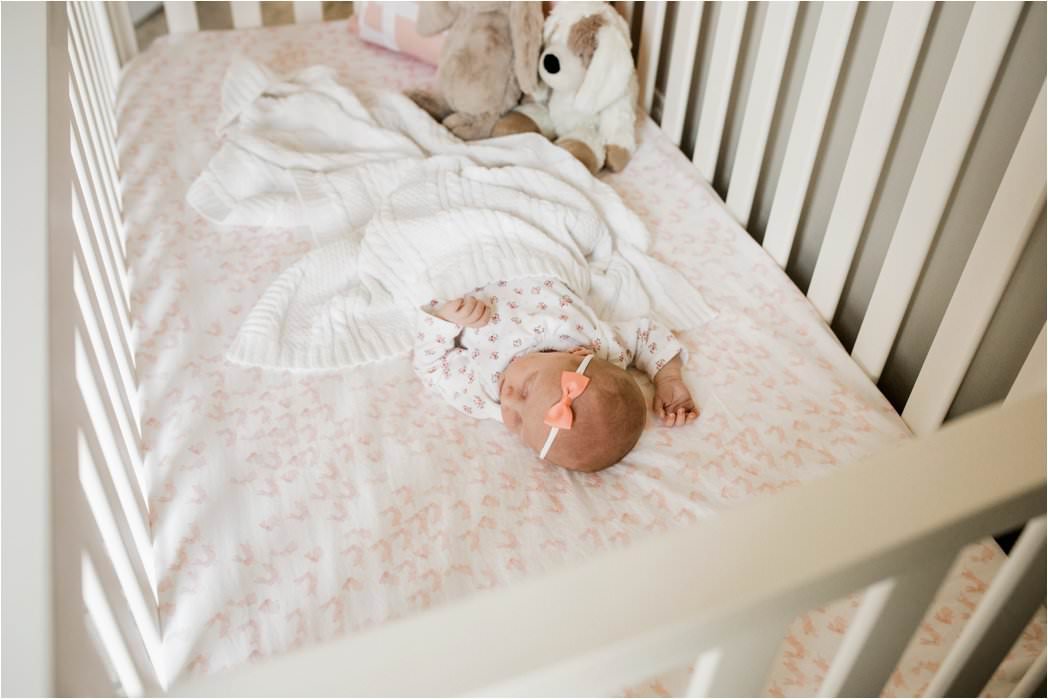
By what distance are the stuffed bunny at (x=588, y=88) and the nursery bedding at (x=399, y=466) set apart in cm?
24

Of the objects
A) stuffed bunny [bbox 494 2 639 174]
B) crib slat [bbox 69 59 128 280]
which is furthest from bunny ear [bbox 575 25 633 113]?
crib slat [bbox 69 59 128 280]

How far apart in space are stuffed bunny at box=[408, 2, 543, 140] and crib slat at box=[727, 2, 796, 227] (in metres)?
0.39

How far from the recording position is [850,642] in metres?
0.58

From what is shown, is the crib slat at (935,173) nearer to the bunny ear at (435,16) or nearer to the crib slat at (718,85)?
the crib slat at (718,85)

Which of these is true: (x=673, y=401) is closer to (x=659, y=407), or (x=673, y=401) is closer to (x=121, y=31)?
(x=659, y=407)

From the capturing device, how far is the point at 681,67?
1597 millimetres

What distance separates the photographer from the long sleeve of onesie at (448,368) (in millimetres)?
1192

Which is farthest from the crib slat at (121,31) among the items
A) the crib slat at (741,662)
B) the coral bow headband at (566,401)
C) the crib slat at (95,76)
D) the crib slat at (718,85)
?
the crib slat at (741,662)

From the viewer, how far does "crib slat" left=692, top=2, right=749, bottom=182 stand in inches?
56.1

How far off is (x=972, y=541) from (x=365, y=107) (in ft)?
4.70

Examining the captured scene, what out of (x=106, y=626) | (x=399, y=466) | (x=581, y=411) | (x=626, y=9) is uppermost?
(x=626, y=9)

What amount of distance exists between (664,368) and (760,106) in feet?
1.52

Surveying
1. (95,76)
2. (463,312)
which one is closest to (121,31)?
(95,76)

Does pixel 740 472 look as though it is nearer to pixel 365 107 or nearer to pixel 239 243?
pixel 239 243
